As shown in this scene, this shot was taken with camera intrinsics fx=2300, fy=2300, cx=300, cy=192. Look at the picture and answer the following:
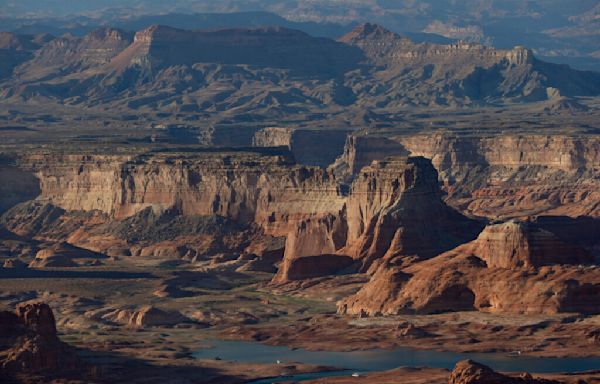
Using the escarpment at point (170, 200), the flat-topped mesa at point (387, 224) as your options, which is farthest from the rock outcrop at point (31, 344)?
the escarpment at point (170, 200)

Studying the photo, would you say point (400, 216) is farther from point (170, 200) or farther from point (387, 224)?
point (170, 200)

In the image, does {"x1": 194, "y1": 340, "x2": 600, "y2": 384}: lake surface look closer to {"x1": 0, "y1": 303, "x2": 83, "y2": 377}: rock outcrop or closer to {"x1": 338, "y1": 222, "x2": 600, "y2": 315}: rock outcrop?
{"x1": 338, "y1": 222, "x2": 600, "y2": 315}: rock outcrop

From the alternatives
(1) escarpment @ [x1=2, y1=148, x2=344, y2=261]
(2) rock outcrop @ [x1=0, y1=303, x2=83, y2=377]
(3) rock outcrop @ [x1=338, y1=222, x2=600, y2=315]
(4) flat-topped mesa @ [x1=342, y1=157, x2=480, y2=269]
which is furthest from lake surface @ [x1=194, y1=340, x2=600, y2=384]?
(1) escarpment @ [x1=2, y1=148, x2=344, y2=261]

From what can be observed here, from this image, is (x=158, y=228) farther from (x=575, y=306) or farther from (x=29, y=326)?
(x=29, y=326)

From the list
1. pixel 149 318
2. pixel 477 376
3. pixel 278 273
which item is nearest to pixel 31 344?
pixel 477 376

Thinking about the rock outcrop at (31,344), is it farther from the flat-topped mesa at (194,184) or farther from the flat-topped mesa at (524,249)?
the flat-topped mesa at (194,184)
